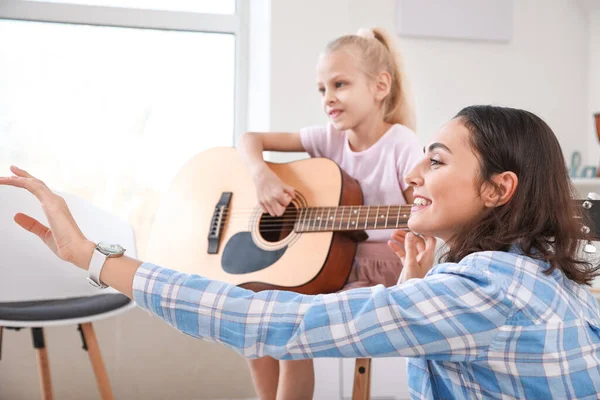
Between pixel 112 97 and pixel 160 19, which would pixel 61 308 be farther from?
pixel 160 19

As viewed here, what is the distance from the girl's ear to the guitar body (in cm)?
27

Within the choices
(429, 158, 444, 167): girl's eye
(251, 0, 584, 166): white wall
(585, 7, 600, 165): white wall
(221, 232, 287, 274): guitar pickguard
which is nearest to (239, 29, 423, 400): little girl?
(221, 232, 287, 274): guitar pickguard

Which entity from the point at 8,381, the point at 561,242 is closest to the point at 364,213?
the point at 561,242

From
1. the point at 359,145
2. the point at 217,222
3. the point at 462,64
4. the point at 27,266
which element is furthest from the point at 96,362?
the point at 462,64

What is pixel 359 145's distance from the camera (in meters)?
1.81

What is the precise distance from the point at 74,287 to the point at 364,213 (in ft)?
2.98

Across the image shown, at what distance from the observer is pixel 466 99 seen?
2.58 metres

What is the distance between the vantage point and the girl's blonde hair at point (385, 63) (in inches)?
70.8

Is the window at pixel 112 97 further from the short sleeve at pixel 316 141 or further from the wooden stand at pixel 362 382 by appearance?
the wooden stand at pixel 362 382

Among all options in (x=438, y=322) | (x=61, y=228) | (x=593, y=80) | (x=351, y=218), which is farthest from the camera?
(x=593, y=80)

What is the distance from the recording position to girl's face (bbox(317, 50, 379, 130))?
5.78 feet

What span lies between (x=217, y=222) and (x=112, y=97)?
1.14 metres

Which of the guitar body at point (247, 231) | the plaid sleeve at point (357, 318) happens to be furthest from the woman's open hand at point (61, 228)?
the guitar body at point (247, 231)

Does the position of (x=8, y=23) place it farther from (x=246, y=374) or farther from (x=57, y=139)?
(x=246, y=374)
